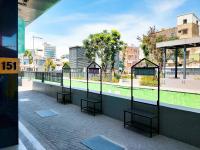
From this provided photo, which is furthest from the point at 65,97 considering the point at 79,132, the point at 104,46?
the point at 104,46

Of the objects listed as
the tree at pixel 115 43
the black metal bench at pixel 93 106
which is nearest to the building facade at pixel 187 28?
the tree at pixel 115 43

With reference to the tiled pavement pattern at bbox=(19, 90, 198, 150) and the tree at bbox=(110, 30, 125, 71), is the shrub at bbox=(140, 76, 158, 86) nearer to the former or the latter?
the tiled pavement pattern at bbox=(19, 90, 198, 150)

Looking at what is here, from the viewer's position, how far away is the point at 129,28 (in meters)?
29.4

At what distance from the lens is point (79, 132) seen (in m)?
4.22

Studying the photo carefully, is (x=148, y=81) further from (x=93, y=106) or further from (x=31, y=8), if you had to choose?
(x=31, y=8)

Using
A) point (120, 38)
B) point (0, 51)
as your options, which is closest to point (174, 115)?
point (0, 51)

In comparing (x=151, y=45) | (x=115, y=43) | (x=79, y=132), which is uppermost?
(x=115, y=43)

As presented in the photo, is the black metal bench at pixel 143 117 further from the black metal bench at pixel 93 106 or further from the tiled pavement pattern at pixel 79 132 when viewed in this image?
the black metal bench at pixel 93 106

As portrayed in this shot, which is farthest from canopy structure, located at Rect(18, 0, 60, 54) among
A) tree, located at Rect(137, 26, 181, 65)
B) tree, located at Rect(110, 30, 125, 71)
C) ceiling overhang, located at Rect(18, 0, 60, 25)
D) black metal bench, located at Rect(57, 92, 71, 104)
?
tree, located at Rect(137, 26, 181, 65)

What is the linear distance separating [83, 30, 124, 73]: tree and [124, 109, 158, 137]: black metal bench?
17386mm

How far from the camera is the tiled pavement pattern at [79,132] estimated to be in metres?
3.48

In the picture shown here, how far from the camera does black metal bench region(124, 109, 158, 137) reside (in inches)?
159

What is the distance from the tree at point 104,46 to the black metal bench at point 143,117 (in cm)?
Answer: 1739

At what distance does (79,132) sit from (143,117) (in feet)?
5.22
